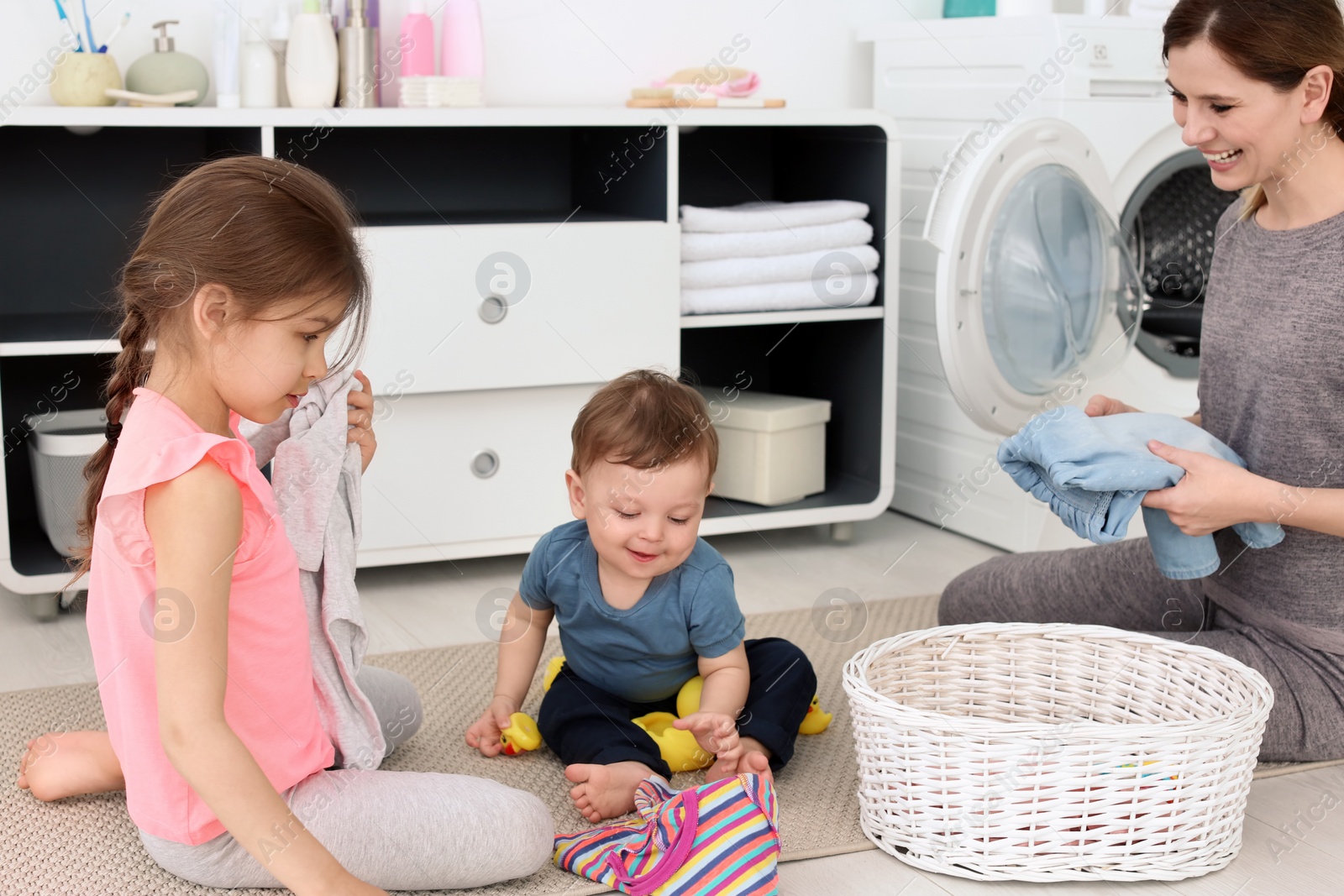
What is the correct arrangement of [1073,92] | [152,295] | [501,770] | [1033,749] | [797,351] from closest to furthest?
[152,295] → [1033,749] → [501,770] → [1073,92] → [797,351]

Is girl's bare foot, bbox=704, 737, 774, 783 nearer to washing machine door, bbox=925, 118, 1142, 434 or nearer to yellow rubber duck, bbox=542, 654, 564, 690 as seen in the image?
yellow rubber duck, bbox=542, 654, 564, 690

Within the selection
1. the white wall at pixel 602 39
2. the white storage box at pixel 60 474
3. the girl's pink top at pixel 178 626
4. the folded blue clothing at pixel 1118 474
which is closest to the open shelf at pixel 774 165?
the white wall at pixel 602 39

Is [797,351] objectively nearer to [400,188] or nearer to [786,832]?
[400,188]

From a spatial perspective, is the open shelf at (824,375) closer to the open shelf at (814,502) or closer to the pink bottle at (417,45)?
the open shelf at (814,502)

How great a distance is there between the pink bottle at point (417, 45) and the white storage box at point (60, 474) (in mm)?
735

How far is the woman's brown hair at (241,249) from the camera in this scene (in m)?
0.99

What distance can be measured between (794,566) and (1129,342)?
64cm

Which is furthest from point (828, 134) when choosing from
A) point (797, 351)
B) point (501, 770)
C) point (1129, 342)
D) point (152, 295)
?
point (152, 295)

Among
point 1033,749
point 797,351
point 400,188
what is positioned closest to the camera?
point 1033,749

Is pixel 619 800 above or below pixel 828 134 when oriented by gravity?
below

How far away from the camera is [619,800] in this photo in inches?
49.7

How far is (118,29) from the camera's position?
2014 mm

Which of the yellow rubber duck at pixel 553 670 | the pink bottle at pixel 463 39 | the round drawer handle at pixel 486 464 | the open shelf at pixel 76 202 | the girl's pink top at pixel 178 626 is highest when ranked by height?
the pink bottle at pixel 463 39

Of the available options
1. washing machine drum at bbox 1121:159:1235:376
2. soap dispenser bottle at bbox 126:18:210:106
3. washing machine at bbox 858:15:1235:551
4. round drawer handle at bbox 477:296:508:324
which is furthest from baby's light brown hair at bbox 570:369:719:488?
washing machine drum at bbox 1121:159:1235:376
